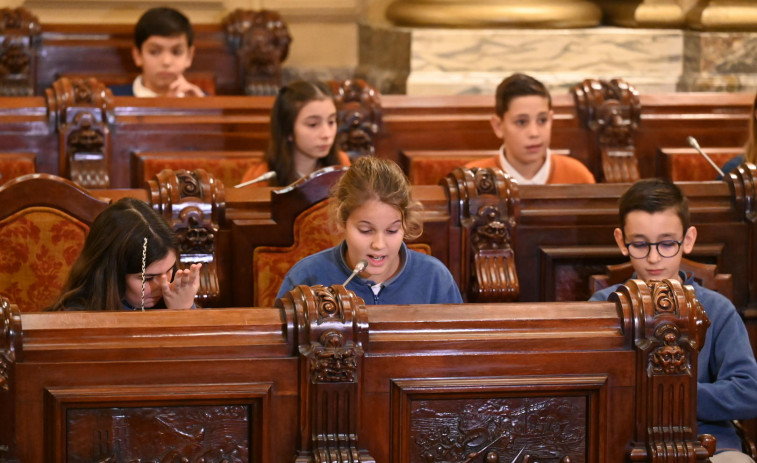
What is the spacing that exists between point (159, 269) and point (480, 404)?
852mm

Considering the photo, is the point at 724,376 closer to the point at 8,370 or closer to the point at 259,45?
the point at 8,370

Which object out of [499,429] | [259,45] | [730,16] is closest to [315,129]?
[499,429]

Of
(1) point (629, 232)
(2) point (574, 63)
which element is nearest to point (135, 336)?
(1) point (629, 232)

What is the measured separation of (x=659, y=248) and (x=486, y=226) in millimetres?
628

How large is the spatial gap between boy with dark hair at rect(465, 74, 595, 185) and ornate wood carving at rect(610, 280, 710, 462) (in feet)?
6.81

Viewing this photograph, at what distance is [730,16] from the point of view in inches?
255

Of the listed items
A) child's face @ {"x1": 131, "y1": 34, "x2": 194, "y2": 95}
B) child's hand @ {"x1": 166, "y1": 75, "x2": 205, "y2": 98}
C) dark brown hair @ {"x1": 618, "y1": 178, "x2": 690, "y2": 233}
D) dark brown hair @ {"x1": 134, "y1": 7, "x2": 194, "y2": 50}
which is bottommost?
dark brown hair @ {"x1": 618, "y1": 178, "x2": 690, "y2": 233}

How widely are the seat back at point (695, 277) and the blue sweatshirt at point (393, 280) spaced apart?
0.59 metres

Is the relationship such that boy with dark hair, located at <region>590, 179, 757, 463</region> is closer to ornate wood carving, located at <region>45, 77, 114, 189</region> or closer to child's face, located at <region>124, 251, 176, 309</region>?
child's face, located at <region>124, 251, 176, 309</region>

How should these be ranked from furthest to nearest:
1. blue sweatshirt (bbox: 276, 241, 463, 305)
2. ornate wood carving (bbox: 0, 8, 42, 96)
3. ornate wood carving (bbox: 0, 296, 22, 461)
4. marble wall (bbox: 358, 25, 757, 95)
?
marble wall (bbox: 358, 25, 757, 95), ornate wood carving (bbox: 0, 8, 42, 96), blue sweatshirt (bbox: 276, 241, 463, 305), ornate wood carving (bbox: 0, 296, 22, 461)

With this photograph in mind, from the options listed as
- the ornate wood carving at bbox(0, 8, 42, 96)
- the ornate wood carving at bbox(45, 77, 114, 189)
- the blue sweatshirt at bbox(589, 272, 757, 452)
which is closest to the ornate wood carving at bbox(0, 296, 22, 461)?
the blue sweatshirt at bbox(589, 272, 757, 452)

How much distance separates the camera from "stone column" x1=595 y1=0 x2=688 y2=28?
675 centimetres

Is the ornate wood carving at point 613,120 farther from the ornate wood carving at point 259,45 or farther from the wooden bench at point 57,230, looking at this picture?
the wooden bench at point 57,230

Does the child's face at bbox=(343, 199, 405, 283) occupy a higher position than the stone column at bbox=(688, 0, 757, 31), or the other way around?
the stone column at bbox=(688, 0, 757, 31)
